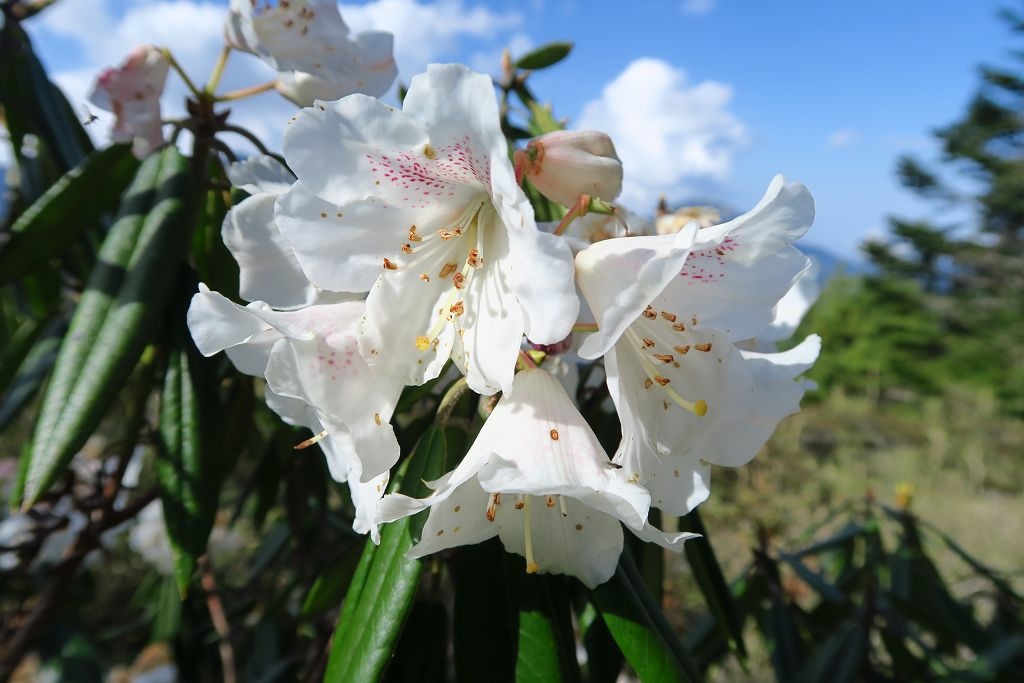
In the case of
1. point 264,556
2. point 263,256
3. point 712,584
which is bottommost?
point 264,556

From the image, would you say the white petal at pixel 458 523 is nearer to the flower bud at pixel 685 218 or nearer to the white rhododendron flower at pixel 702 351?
the white rhododendron flower at pixel 702 351

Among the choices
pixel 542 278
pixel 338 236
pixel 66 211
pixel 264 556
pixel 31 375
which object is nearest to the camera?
pixel 542 278

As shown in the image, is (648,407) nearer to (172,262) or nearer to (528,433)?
(528,433)

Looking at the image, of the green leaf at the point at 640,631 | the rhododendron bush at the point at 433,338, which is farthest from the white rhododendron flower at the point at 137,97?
the green leaf at the point at 640,631

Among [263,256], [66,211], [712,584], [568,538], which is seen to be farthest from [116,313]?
[712,584]

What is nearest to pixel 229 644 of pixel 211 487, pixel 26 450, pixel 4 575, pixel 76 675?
pixel 4 575

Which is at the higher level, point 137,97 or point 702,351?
point 137,97

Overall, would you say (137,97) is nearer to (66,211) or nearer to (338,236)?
(66,211)

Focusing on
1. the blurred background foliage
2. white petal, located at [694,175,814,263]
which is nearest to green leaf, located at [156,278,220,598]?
the blurred background foliage
